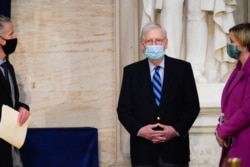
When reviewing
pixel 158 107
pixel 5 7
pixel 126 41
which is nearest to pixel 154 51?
pixel 158 107

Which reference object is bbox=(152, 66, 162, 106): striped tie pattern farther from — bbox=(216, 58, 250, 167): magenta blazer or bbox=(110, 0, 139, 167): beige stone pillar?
bbox=(110, 0, 139, 167): beige stone pillar

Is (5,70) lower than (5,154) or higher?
higher

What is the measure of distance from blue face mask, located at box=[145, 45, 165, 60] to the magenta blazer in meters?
0.44

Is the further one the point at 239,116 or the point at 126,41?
the point at 126,41

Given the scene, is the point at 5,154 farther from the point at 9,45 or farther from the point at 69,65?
the point at 69,65

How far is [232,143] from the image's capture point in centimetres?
305

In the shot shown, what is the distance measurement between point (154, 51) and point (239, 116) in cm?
63

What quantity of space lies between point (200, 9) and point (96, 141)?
1.32m

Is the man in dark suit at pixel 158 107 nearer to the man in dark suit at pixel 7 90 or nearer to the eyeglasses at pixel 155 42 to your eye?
the eyeglasses at pixel 155 42

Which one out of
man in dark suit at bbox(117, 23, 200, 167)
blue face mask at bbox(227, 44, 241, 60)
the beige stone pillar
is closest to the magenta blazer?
blue face mask at bbox(227, 44, 241, 60)

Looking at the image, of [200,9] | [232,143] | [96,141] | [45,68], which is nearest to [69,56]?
[45,68]

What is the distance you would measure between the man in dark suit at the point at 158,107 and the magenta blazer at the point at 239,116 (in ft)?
0.90

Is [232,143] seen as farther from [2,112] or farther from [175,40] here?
[175,40]

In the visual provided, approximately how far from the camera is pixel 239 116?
9.70ft
